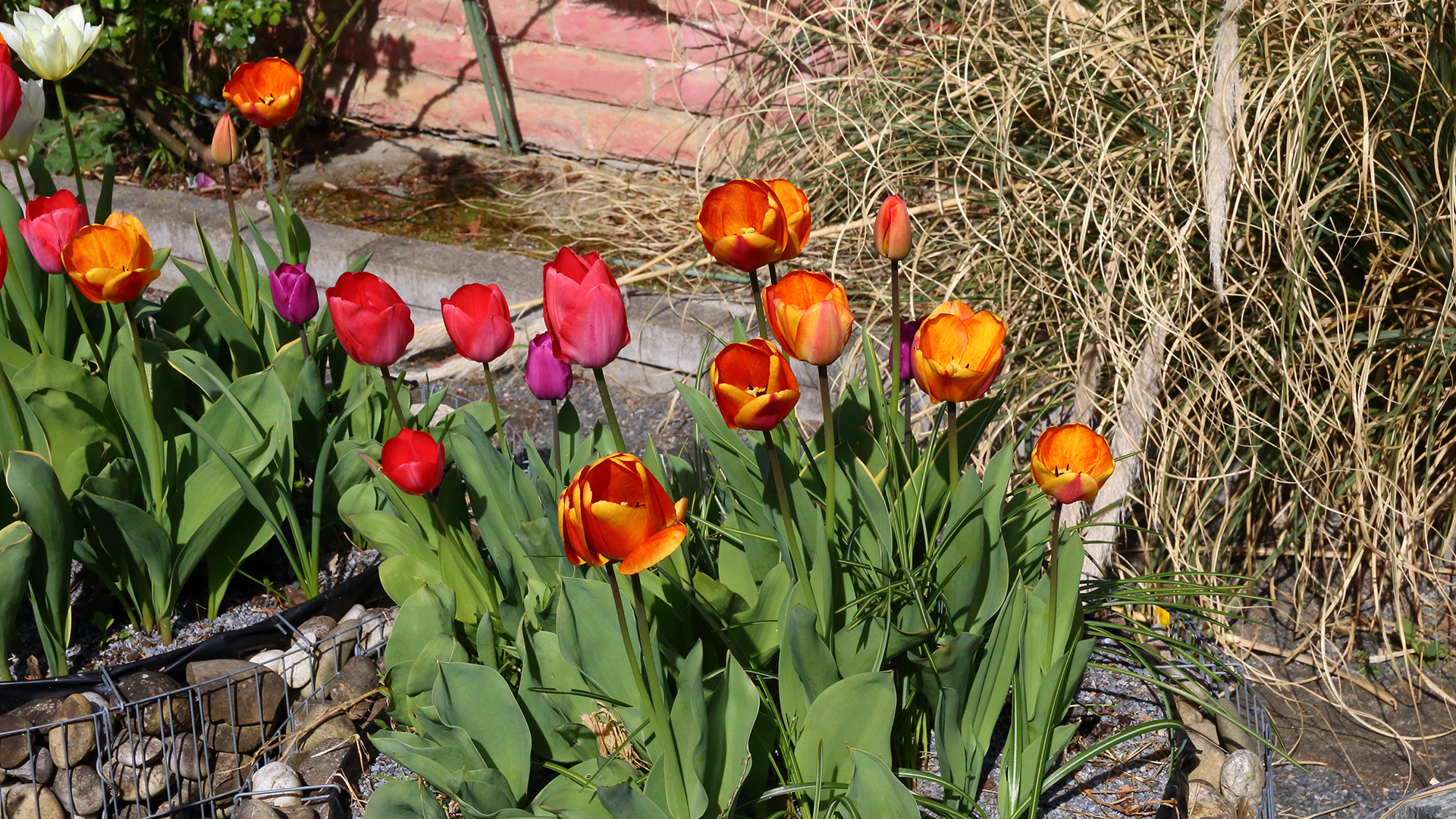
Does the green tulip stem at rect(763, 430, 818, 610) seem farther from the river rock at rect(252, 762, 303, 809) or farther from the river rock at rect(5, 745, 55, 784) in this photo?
the river rock at rect(5, 745, 55, 784)

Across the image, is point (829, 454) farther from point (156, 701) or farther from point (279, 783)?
point (156, 701)

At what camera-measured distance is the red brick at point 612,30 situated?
3570 millimetres

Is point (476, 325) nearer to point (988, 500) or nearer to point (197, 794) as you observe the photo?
point (988, 500)

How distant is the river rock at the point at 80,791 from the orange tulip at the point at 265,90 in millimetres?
926

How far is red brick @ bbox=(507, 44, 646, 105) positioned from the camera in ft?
12.0

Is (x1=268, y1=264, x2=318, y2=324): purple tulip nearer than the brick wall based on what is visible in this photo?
Yes

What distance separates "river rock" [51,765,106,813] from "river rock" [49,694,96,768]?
0.02 meters

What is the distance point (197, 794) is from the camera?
5.13ft

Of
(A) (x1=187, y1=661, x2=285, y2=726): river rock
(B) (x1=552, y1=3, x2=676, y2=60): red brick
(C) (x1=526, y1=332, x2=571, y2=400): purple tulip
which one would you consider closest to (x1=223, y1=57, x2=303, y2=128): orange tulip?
(C) (x1=526, y1=332, x2=571, y2=400): purple tulip

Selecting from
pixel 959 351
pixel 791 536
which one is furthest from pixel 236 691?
pixel 959 351

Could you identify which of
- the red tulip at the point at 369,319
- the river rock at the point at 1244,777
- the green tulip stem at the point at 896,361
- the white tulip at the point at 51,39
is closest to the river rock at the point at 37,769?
the red tulip at the point at 369,319

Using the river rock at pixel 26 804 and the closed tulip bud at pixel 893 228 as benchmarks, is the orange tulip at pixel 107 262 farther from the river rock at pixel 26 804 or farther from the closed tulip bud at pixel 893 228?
the closed tulip bud at pixel 893 228

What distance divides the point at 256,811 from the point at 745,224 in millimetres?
884

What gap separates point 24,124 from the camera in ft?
5.57
